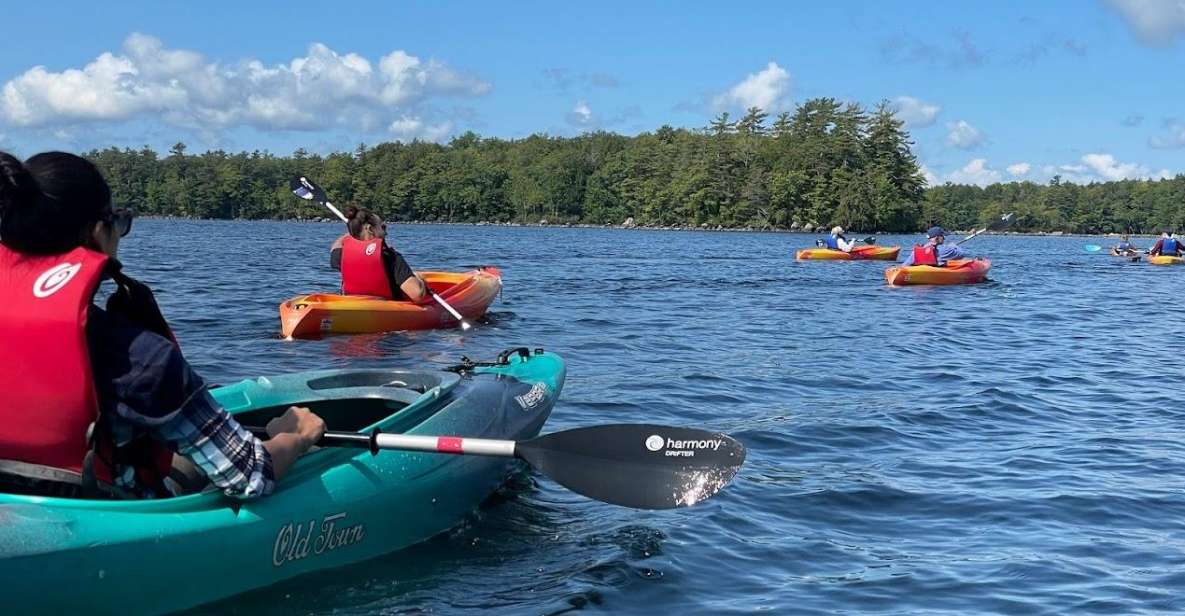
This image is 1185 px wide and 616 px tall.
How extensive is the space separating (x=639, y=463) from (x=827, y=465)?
244cm

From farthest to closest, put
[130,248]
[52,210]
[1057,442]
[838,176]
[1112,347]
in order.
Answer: [838,176] → [130,248] → [1112,347] → [1057,442] → [52,210]

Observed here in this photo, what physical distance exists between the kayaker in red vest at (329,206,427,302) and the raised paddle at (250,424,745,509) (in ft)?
24.4

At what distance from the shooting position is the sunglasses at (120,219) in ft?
10.7

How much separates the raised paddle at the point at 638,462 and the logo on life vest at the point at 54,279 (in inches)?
71.1

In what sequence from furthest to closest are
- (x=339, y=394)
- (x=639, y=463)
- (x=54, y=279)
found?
(x=339, y=394), (x=639, y=463), (x=54, y=279)

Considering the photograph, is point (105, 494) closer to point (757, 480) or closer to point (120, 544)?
point (120, 544)

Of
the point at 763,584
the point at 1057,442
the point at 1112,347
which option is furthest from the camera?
the point at 1112,347

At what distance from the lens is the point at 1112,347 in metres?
12.9

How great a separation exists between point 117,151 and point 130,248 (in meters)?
109

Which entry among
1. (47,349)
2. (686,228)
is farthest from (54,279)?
(686,228)

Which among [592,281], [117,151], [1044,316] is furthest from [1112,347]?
[117,151]

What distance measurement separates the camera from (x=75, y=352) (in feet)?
10.1

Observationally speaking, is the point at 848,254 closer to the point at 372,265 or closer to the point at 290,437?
the point at 372,265

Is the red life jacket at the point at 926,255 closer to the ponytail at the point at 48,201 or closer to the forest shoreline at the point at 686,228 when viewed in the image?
the ponytail at the point at 48,201
